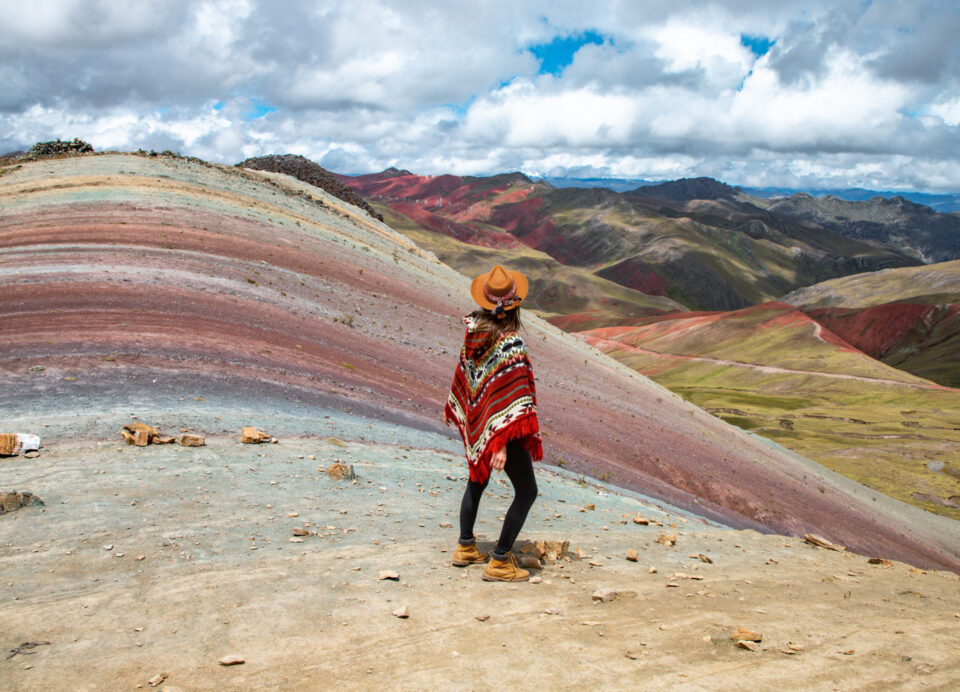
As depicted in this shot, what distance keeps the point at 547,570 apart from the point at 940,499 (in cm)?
4552

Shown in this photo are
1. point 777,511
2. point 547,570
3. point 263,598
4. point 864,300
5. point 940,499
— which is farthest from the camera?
point 864,300

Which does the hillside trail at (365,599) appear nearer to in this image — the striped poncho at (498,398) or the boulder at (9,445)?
the boulder at (9,445)

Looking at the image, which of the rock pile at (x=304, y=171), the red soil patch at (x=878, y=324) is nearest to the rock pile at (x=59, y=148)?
the rock pile at (x=304, y=171)

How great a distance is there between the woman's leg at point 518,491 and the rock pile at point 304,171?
2077 inches

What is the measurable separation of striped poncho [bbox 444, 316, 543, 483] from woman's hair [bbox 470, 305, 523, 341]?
41mm

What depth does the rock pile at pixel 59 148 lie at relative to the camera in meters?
37.8

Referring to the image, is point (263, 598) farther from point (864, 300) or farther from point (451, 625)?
point (864, 300)

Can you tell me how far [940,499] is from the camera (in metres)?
41.2

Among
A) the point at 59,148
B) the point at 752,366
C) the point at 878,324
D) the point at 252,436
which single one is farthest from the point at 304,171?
the point at 878,324

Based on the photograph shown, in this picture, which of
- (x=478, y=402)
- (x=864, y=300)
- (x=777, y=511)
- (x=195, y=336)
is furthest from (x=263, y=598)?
(x=864, y=300)

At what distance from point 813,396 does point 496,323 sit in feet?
287

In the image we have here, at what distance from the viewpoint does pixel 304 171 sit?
2266 inches

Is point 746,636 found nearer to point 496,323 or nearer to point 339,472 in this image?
point 496,323

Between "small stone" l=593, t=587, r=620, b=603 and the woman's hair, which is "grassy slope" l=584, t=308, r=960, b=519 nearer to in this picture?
"small stone" l=593, t=587, r=620, b=603
